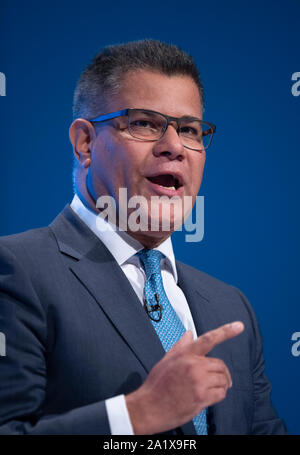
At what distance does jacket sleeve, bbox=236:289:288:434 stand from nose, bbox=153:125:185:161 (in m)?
0.72

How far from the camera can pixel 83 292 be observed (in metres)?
1.28

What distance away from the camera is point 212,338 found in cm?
107

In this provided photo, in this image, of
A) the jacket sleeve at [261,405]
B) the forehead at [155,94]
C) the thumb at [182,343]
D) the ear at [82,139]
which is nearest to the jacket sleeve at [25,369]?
the thumb at [182,343]

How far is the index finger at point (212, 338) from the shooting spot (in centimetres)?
107

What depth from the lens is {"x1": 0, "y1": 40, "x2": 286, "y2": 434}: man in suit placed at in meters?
1.07

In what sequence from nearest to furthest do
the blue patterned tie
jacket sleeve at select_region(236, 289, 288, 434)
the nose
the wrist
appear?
the wrist
the blue patterned tie
the nose
jacket sleeve at select_region(236, 289, 288, 434)

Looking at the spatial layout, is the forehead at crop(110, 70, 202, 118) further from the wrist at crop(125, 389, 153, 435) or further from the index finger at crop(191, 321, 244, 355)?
the wrist at crop(125, 389, 153, 435)

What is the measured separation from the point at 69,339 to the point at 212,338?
14.1 inches

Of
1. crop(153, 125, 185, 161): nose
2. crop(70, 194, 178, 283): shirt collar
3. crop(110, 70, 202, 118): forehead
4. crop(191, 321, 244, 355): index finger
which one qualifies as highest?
crop(110, 70, 202, 118): forehead

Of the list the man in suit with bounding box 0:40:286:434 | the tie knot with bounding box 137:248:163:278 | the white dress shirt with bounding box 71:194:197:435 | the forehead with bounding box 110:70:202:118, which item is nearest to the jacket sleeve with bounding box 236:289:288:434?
the man in suit with bounding box 0:40:286:434

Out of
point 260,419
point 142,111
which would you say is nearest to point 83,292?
point 142,111

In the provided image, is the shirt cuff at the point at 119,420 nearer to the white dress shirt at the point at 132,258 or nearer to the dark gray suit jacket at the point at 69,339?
the dark gray suit jacket at the point at 69,339
